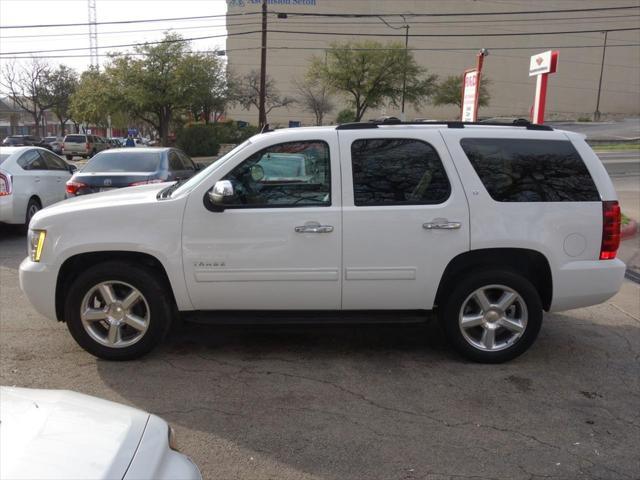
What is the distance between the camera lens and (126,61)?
33.8m

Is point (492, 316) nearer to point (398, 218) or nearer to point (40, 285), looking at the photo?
point (398, 218)

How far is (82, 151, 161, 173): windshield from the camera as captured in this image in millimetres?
9805

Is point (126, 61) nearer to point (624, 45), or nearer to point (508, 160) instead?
point (508, 160)

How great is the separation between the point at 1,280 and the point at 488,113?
278 ft

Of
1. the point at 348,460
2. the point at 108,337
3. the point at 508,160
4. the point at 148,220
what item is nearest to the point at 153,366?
the point at 108,337

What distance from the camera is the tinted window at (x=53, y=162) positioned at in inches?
423

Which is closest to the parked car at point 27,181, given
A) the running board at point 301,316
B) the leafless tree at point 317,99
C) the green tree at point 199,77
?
the running board at point 301,316

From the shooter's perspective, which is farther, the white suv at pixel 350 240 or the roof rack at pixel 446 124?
the roof rack at pixel 446 124

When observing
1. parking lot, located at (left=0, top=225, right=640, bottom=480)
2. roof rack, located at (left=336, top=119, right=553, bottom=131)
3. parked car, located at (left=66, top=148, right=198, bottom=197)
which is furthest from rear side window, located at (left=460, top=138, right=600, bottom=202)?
parked car, located at (left=66, top=148, right=198, bottom=197)

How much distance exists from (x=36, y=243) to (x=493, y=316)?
3756mm

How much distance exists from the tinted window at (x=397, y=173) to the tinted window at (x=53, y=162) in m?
8.43

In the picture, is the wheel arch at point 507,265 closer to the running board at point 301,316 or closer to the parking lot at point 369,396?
the running board at point 301,316

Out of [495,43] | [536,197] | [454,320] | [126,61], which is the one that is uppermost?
[495,43]

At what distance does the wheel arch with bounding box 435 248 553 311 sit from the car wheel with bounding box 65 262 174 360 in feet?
7.55
